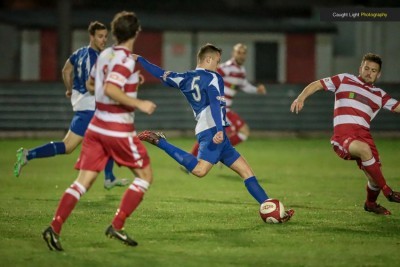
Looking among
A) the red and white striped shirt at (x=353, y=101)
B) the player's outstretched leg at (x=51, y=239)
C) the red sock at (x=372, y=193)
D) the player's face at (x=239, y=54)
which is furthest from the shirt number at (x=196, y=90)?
the player's face at (x=239, y=54)

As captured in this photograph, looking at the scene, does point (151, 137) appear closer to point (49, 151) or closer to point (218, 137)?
point (218, 137)

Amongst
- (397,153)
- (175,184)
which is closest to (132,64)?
(175,184)

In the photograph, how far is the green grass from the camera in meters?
7.54

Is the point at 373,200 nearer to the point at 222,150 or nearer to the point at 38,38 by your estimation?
the point at 222,150

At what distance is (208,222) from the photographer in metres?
9.42

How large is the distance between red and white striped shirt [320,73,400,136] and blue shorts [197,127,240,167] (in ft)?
4.47

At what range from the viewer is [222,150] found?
9.66 meters

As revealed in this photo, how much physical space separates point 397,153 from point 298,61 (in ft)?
55.9

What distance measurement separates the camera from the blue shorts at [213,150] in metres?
9.59

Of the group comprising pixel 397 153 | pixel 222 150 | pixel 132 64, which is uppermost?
pixel 132 64

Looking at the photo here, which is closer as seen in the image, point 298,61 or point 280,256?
point 280,256

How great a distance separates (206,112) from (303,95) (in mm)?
1115

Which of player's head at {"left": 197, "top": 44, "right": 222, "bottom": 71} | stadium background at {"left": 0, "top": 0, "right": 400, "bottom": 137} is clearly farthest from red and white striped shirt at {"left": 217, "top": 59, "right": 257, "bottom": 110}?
stadium background at {"left": 0, "top": 0, "right": 400, "bottom": 137}

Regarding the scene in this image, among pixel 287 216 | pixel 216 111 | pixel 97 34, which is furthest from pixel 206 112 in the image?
pixel 97 34
